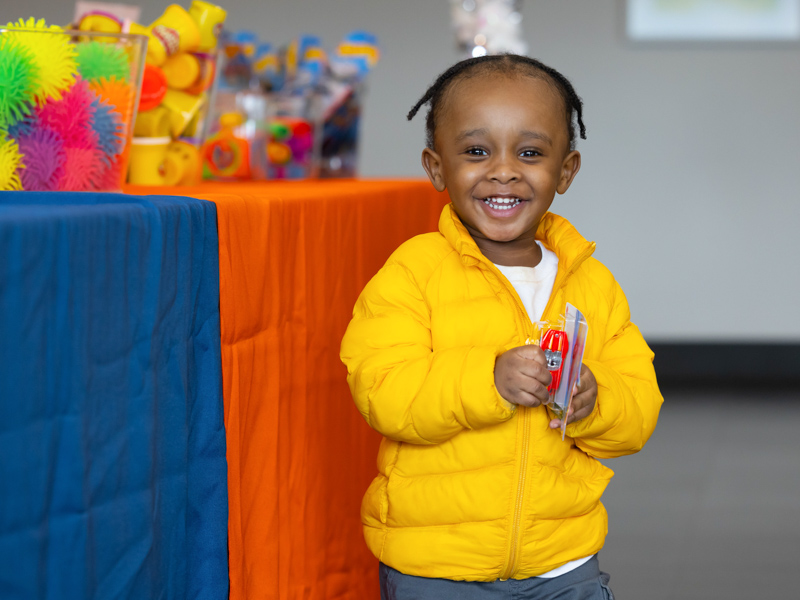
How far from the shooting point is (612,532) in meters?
2.74

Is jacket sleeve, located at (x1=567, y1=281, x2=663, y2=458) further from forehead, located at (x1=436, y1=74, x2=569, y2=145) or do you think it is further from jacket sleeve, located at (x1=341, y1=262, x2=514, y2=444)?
forehead, located at (x1=436, y1=74, x2=569, y2=145)

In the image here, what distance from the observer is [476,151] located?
3.97 ft

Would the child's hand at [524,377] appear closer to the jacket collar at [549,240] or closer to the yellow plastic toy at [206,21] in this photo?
the jacket collar at [549,240]

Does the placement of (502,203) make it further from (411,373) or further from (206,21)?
(206,21)

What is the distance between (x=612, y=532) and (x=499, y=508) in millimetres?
1744

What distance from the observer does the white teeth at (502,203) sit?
1218 millimetres

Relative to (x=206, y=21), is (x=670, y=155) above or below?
below

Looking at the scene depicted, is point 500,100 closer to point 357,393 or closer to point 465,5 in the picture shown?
point 357,393

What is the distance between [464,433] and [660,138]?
376 centimetres

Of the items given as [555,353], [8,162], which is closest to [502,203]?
[555,353]

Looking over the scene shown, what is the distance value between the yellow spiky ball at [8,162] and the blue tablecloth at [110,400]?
0.13 meters

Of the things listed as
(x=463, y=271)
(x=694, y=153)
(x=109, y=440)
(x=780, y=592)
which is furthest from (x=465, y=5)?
(x=109, y=440)

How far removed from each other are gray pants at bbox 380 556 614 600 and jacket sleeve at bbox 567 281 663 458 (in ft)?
0.54

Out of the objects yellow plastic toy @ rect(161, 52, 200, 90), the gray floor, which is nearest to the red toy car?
yellow plastic toy @ rect(161, 52, 200, 90)
